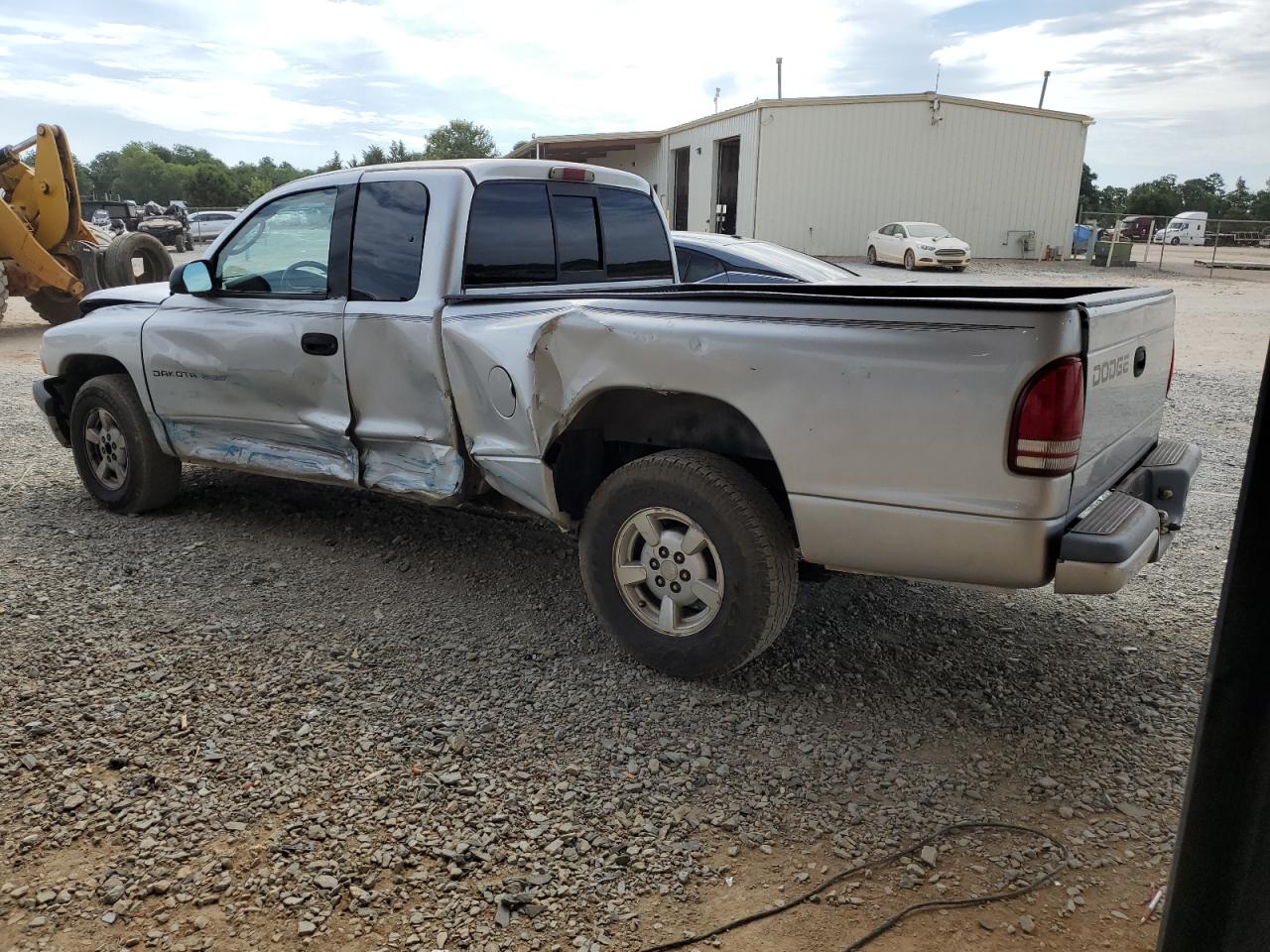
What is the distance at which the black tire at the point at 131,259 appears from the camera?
47.6 ft

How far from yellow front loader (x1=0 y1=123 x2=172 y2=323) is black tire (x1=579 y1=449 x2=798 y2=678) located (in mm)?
13021

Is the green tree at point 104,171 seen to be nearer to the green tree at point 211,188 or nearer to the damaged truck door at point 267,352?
the green tree at point 211,188

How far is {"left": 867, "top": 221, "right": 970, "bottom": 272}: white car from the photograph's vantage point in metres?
25.3

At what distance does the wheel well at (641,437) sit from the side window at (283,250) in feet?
5.34

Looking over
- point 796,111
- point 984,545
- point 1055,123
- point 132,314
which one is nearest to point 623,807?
point 984,545

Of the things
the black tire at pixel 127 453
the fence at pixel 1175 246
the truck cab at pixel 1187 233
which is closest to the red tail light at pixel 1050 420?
the black tire at pixel 127 453

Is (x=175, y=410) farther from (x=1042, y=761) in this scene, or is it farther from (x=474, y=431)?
(x=1042, y=761)

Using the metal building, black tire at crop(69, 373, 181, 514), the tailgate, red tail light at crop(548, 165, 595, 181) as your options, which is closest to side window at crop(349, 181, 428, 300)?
red tail light at crop(548, 165, 595, 181)

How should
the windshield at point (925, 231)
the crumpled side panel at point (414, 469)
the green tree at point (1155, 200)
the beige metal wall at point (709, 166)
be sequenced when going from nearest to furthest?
the crumpled side panel at point (414, 469)
the windshield at point (925, 231)
the beige metal wall at point (709, 166)
the green tree at point (1155, 200)

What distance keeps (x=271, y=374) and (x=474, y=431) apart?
53.9 inches

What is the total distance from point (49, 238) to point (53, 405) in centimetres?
1028

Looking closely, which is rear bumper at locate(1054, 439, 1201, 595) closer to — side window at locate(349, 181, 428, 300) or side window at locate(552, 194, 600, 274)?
side window at locate(552, 194, 600, 274)

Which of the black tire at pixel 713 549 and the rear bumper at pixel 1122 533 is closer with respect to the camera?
the rear bumper at pixel 1122 533

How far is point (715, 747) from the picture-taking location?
3.38 m
